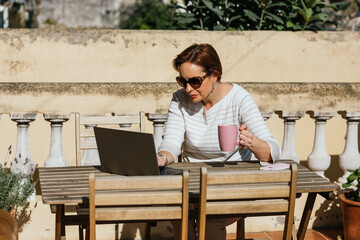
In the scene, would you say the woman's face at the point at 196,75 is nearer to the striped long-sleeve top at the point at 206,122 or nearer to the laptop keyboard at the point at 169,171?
the striped long-sleeve top at the point at 206,122

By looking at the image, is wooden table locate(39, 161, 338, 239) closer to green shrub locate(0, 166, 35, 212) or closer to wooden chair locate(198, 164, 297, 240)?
wooden chair locate(198, 164, 297, 240)

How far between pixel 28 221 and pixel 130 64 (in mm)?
2407

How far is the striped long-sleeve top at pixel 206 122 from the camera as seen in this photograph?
10.7 feet

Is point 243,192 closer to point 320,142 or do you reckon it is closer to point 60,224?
point 60,224

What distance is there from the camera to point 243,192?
7.95ft

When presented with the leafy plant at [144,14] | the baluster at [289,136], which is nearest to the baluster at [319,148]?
the baluster at [289,136]

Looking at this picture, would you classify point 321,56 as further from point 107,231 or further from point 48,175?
point 48,175

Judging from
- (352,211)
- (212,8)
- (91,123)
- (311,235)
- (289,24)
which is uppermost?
(212,8)

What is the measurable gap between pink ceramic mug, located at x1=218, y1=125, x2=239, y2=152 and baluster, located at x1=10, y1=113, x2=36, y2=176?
1558mm

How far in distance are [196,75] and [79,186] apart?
903 mm

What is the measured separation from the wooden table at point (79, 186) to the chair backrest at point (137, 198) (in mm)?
196

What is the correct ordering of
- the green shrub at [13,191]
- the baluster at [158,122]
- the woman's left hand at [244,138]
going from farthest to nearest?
the baluster at [158,122]
the green shrub at [13,191]
the woman's left hand at [244,138]

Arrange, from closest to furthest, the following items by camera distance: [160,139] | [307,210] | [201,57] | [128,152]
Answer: [128,152], [307,210], [201,57], [160,139]

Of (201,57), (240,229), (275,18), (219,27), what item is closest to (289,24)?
(275,18)
